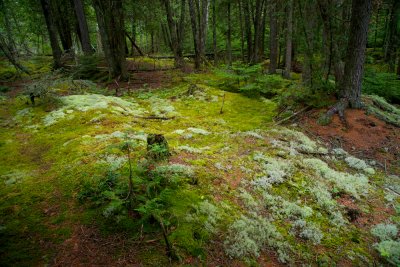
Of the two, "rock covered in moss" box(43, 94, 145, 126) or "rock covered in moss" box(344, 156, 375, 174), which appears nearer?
"rock covered in moss" box(344, 156, 375, 174)

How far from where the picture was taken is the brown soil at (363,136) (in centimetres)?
715

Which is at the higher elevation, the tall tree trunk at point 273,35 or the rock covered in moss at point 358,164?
the tall tree trunk at point 273,35

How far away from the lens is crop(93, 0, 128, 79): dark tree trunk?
1202cm

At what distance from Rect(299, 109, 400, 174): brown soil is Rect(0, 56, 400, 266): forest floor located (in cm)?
4

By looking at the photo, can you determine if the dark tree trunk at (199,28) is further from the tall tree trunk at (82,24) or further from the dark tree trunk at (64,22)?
the dark tree trunk at (64,22)

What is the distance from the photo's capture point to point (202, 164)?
5.65m

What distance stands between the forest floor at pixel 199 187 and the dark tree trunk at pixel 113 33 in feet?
14.8

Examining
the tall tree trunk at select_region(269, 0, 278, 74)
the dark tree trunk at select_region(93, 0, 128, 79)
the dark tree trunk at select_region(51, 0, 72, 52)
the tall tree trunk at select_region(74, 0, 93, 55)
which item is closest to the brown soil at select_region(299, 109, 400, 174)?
the tall tree trunk at select_region(269, 0, 278, 74)

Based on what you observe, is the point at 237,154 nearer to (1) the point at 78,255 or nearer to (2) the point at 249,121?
(2) the point at 249,121

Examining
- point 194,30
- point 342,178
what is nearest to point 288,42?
point 194,30

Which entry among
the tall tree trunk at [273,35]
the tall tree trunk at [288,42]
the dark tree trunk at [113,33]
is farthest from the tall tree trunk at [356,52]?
the dark tree trunk at [113,33]

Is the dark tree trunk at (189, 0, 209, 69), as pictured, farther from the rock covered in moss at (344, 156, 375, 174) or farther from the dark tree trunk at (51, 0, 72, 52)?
the rock covered in moss at (344, 156, 375, 174)

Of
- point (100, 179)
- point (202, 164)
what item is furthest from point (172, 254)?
point (202, 164)

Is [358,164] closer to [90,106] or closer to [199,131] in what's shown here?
[199,131]
